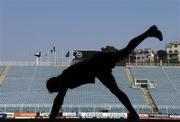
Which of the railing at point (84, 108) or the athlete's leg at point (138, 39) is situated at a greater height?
the railing at point (84, 108)

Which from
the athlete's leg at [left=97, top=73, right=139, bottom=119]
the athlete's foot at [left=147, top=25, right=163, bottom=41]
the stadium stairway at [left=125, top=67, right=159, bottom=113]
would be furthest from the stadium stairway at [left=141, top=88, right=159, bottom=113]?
the athlete's foot at [left=147, top=25, right=163, bottom=41]

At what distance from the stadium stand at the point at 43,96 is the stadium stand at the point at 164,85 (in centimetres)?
175

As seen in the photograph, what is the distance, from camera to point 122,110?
50812mm

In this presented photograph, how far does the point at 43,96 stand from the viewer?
55.5 metres

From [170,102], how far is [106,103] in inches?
277

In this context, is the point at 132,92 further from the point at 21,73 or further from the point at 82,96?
the point at 21,73

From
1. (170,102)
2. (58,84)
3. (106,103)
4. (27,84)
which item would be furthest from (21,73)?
(58,84)

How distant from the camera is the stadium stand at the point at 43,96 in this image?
169 feet

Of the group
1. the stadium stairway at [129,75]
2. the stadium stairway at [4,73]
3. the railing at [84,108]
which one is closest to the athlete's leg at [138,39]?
the railing at [84,108]

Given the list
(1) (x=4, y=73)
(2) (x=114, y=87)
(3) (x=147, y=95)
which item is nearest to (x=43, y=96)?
(1) (x=4, y=73)

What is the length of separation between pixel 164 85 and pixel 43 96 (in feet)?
50.7

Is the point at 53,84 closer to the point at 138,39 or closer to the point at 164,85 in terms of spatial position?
the point at 138,39

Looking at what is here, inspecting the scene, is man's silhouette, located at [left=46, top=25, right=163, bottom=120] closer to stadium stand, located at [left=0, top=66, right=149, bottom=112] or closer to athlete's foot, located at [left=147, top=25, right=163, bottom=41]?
athlete's foot, located at [left=147, top=25, right=163, bottom=41]

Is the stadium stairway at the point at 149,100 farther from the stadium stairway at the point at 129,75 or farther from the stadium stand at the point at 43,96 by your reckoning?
the stadium stairway at the point at 129,75
